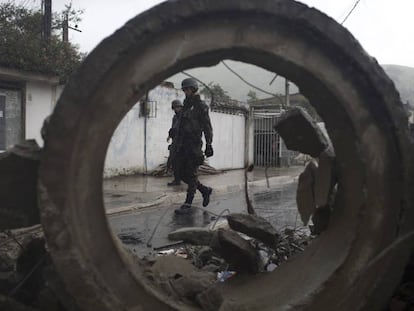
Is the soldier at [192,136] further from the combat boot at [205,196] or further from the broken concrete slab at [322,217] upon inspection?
the broken concrete slab at [322,217]

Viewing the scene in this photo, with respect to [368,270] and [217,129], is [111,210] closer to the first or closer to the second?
[368,270]

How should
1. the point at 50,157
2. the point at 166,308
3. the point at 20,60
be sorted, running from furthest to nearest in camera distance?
1. the point at 20,60
2. the point at 166,308
3. the point at 50,157

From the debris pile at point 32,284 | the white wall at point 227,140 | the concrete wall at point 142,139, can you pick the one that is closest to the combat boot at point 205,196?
the debris pile at point 32,284

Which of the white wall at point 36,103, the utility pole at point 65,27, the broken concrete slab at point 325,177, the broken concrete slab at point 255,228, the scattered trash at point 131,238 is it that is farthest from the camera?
the utility pole at point 65,27

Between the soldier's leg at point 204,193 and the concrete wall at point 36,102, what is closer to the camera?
the soldier's leg at point 204,193

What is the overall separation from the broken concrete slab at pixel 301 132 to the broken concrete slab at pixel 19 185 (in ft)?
4.62

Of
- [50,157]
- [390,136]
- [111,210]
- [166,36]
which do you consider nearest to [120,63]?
[166,36]

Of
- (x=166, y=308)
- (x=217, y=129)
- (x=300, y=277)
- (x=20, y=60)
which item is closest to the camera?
(x=166, y=308)

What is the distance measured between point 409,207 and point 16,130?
37.3ft

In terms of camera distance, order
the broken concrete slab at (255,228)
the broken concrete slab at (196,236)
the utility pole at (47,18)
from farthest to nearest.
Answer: the utility pole at (47,18) → the broken concrete slab at (196,236) → the broken concrete slab at (255,228)

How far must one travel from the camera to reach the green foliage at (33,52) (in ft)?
36.6

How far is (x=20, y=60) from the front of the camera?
1114cm

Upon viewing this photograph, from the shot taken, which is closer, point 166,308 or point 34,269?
point 166,308

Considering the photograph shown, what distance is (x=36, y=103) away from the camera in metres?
12.1
